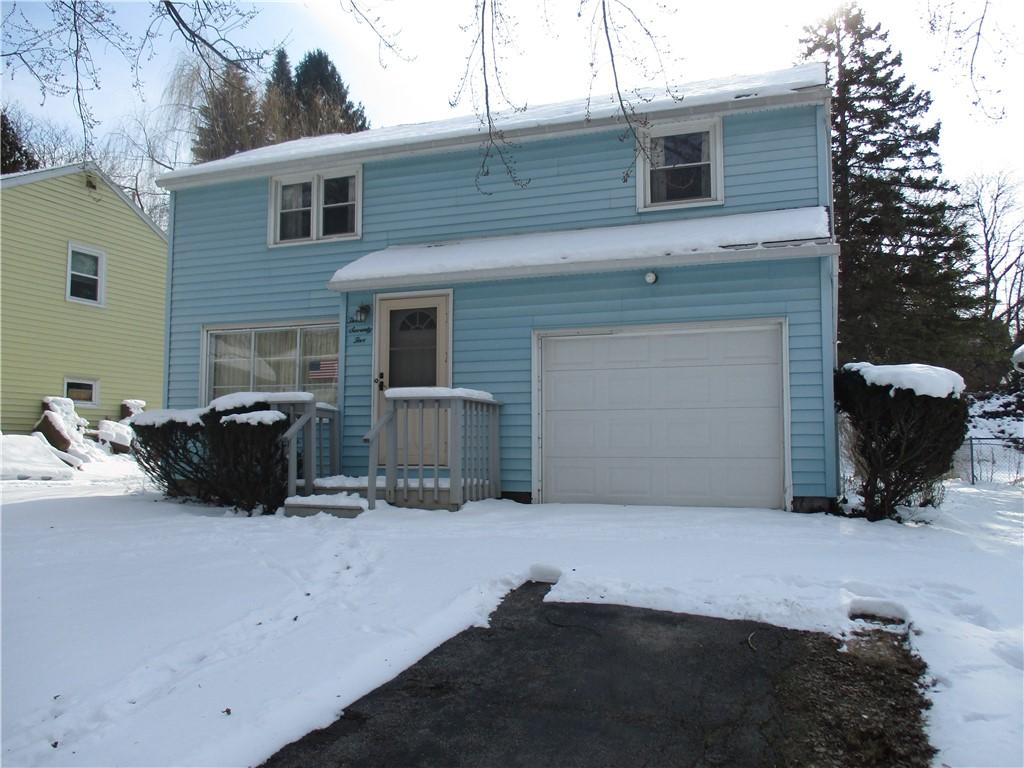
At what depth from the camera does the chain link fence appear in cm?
1235

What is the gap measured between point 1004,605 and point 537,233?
21.1 feet

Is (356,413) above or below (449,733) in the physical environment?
above

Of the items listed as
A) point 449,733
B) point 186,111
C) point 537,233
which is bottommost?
point 449,733

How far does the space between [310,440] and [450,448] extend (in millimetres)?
1750

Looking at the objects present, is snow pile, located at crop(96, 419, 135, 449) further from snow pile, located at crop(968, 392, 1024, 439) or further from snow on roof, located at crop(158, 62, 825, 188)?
snow pile, located at crop(968, 392, 1024, 439)

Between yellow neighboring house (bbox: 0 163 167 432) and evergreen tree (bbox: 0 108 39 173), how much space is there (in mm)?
4543

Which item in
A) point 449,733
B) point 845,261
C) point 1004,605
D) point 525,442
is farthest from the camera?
point 845,261

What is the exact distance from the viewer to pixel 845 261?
1961 centimetres

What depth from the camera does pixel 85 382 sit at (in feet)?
51.4

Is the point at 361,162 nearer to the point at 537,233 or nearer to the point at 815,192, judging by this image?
the point at 537,233

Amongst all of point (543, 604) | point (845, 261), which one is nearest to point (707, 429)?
point (543, 604)

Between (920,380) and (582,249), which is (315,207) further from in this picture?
(920,380)

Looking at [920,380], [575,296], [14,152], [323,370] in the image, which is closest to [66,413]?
[323,370]

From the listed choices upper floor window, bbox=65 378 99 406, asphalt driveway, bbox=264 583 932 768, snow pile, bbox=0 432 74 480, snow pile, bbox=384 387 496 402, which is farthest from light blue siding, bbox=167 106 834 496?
upper floor window, bbox=65 378 99 406
